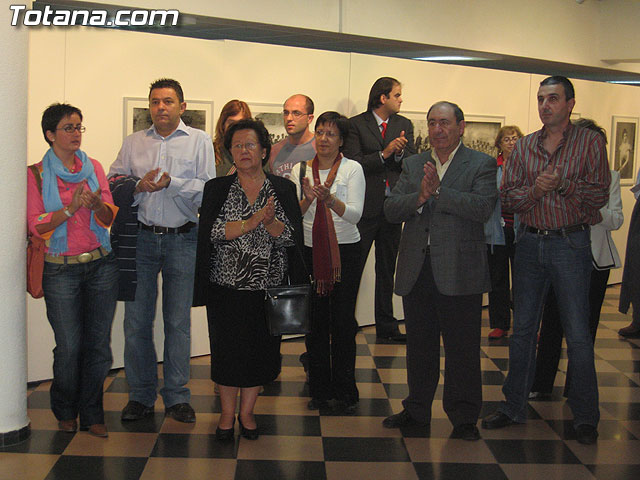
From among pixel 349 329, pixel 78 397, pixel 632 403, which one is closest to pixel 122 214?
pixel 78 397

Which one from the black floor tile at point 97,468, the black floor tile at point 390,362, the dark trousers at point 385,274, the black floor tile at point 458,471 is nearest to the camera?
the black floor tile at point 97,468

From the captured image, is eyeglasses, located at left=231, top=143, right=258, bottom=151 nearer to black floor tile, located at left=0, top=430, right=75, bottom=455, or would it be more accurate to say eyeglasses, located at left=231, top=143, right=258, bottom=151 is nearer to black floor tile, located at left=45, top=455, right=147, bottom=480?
black floor tile, located at left=45, top=455, right=147, bottom=480

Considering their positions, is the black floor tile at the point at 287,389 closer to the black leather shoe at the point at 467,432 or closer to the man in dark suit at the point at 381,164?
the black leather shoe at the point at 467,432

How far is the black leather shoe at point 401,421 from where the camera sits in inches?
221

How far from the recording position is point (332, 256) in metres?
5.67

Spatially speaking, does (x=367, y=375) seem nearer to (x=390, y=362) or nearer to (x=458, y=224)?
(x=390, y=362)

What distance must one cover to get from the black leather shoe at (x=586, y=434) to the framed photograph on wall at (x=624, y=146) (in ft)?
23.5

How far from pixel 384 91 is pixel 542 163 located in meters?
2.70

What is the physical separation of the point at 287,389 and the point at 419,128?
396cm

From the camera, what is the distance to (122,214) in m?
5.54

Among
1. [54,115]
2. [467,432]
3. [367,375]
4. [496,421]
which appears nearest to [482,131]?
[367,375]

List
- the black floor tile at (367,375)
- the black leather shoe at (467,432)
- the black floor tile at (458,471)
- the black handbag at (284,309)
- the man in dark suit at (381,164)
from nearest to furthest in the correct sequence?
the black floor tile at (458,471)
the black handbag at (284,309)
the black leather shoe at (467,432)
the black floor tile at (367,375)
the man in dark suit at (381,164)

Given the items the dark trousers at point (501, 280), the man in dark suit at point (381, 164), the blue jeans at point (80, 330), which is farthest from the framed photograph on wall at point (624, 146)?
the blue jeans at point (80, 330)

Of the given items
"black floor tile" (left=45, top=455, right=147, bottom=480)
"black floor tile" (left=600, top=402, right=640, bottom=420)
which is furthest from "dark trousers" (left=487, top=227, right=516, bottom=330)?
"black floor tile" (left=45, top=455, right=147, bottom=480)
